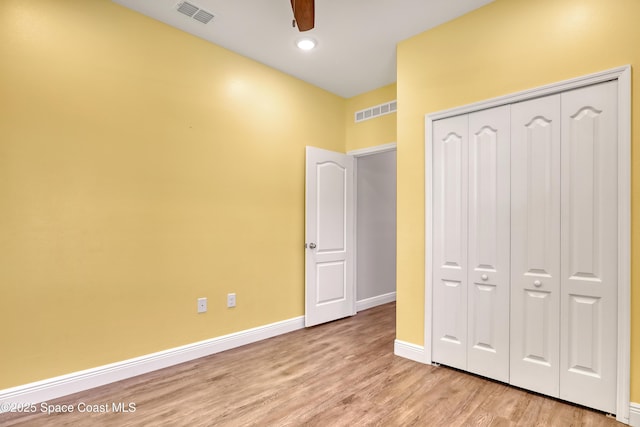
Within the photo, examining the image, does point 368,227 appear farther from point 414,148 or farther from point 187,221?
point 187,221

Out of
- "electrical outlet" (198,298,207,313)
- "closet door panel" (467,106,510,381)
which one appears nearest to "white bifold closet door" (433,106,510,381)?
"closet door panel" (467,106,510,381)

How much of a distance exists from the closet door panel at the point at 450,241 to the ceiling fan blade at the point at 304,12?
4.52 feet

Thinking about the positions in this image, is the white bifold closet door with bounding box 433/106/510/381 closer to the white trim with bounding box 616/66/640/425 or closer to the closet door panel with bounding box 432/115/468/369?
the closet door panel with bounding box 432/115/468/369

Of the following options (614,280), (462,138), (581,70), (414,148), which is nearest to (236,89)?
(414,148)

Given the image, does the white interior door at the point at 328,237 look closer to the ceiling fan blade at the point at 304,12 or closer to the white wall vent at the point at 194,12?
the white wall vent at the point at 194,12

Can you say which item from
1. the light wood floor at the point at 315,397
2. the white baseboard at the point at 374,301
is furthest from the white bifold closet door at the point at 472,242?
the white baseboard at the point at 374,301

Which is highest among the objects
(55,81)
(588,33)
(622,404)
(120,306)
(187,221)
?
(588,33)

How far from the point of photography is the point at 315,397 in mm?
2273

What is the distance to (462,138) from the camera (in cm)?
266

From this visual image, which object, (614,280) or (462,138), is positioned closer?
(614,280)

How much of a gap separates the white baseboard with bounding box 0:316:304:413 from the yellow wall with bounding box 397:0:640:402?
5.19ft

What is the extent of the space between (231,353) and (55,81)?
262 centimetres

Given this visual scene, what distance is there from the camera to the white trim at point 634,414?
1.90m

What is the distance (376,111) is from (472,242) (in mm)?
2213
